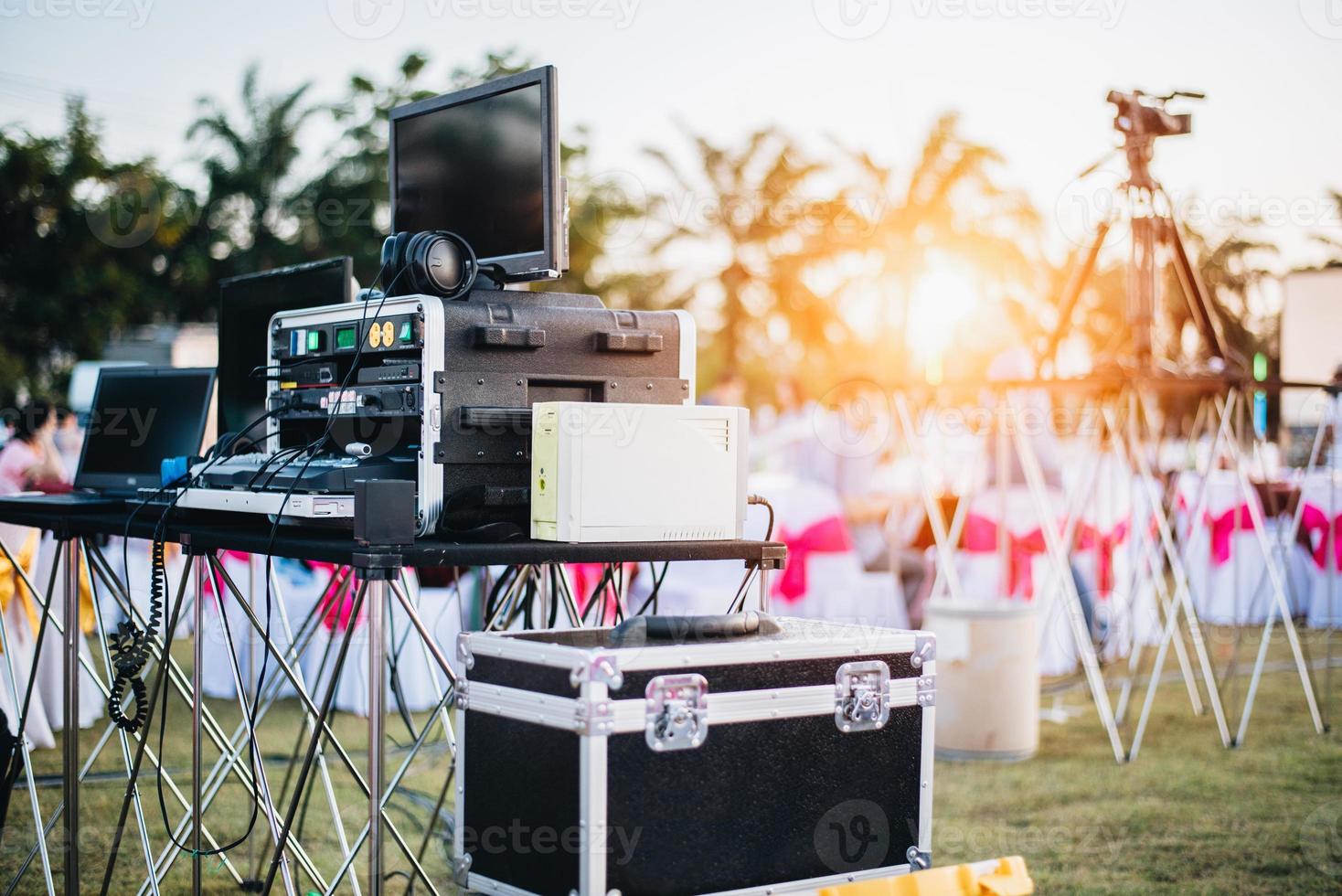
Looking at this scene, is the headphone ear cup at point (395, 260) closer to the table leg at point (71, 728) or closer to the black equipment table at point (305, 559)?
the black equipment table at point (305, 559)

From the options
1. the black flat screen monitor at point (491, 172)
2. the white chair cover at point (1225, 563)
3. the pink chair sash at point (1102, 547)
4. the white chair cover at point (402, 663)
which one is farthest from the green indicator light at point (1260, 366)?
the black flat screen monitor at point (491, 172)

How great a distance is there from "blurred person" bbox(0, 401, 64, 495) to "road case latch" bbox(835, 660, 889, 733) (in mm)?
5181

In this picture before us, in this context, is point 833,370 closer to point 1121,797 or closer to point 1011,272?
point 1011,272

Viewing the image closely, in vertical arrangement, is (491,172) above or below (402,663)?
above

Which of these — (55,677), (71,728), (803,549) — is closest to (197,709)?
(71,728)

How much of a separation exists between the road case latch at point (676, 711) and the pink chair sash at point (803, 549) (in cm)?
485

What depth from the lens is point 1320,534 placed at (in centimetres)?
959

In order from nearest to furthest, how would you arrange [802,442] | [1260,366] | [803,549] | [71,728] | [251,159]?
[71,728] < [1260,366] < [803,549] < [802,442] < [251,159]

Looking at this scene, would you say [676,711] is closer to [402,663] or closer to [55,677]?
[402,663]

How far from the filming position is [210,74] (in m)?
22.9

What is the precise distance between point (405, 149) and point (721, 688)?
1.55 m

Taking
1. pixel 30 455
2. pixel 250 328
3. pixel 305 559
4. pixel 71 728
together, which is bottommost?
pixel 71 728

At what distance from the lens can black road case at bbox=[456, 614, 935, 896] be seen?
1999mm

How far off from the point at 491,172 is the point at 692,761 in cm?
135
